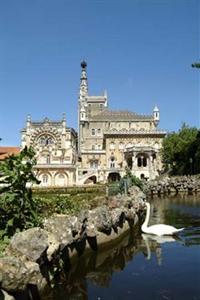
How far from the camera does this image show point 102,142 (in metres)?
88.9

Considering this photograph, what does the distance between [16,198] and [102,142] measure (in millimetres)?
77750

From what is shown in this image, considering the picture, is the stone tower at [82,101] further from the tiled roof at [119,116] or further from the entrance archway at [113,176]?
the entrance archway at [113,176]

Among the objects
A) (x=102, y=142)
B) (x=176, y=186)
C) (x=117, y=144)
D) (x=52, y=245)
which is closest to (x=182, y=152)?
(x=117, y=144)

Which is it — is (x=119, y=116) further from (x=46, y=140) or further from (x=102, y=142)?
(x=46, y=140)

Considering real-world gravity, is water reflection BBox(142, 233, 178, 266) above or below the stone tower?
below

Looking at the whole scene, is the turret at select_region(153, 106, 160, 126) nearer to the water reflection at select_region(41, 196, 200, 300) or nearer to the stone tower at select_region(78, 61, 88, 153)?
the stone tower at select_region(78, 61, 88, 153)

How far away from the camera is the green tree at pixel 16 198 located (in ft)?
36.5

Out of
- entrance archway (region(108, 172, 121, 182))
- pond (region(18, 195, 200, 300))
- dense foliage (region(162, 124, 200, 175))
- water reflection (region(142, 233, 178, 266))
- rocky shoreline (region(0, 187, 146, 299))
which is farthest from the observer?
entrance archway (region(108, 172, 121, 182))

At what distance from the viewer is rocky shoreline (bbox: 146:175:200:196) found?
51.8 m

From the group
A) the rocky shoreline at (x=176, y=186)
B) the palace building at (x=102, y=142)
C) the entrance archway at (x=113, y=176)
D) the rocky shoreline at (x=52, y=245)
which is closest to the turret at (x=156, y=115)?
the palace building at (x=102, y=142)

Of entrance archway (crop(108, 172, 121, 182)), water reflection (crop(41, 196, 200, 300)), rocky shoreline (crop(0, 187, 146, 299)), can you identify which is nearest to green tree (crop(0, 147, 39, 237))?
rocky shoreline (crop(0, 187, 146, 299))

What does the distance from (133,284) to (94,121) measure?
80.0 metres

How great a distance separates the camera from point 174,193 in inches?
2041

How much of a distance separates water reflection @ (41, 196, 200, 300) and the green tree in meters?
1.78
